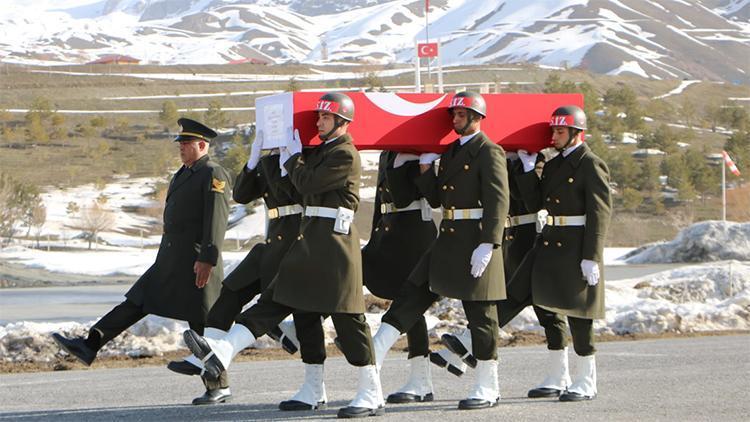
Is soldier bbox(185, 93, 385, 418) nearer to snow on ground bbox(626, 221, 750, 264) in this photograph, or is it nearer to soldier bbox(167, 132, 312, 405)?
soldier bbox(167, 132, 312, 405)

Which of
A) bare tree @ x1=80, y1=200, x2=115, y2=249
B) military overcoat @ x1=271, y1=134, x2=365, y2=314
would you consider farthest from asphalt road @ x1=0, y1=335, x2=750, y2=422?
bare tree @ x1=80, y1=200, x2=115, y2=249

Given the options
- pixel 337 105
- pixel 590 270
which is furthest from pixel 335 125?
pixel 590 270

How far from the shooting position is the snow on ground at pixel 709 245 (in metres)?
31.0

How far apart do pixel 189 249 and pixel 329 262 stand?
1.60m

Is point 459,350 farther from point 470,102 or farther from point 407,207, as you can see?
point 470,102

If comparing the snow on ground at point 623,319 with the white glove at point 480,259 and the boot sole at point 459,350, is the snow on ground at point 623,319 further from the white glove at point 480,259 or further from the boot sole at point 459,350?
the white glove at point 480,259

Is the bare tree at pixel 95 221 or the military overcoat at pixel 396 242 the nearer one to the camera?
the military overcoat at pixel 396 242

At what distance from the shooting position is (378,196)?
889 centimetres

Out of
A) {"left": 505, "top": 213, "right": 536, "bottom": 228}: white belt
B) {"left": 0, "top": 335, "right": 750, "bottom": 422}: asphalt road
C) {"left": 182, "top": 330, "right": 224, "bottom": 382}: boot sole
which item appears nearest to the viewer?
{"left": 182, "top": 330, "right": 224, "bottom": 382}: boot sole

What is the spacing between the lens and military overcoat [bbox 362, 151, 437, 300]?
851cm

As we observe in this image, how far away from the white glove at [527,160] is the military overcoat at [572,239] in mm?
140

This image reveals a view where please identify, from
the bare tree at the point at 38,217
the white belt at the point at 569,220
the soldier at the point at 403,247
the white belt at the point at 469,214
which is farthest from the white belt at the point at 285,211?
the bare tree at the point at 38,217

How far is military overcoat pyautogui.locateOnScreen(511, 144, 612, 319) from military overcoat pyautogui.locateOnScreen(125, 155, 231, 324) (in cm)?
217

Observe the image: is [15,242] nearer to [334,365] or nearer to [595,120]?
[334,365]
